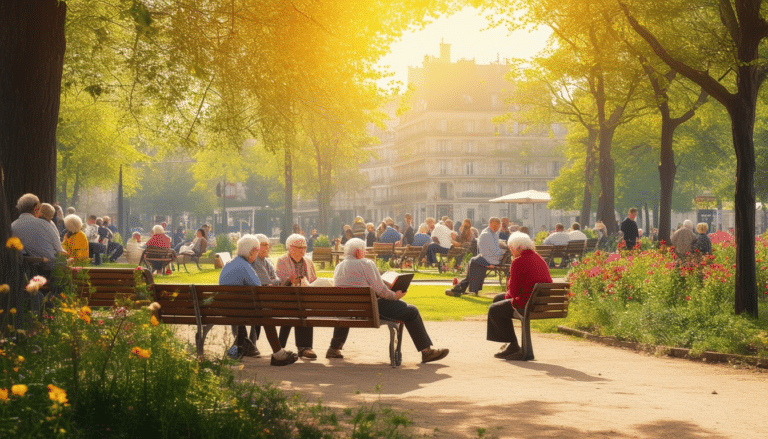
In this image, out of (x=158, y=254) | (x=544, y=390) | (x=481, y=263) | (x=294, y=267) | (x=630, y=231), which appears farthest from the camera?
(x=630, y=231)

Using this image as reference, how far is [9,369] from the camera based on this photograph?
19.0 ft

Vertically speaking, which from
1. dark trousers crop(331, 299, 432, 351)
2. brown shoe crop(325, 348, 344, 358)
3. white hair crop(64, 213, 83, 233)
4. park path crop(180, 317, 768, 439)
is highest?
white hair crop(64, 213, 83, 233)

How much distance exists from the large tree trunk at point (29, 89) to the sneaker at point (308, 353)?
12.6 ft

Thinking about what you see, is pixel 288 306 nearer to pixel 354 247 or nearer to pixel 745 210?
pixel 354 247

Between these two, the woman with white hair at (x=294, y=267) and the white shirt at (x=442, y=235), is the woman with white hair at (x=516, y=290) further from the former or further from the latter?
the white shirt at (x=442, y=235)

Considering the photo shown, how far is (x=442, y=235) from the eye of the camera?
29.8m

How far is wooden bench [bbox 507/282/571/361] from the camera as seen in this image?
11.3 m

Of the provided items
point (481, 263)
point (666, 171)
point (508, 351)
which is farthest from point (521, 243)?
point (666, 171)

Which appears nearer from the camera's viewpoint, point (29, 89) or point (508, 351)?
point (29, 89)

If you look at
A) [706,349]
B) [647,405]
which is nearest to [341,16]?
[706,349]

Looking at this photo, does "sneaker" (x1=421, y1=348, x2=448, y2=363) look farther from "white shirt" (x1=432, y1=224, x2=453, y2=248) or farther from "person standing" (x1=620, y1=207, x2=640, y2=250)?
"person standing" (x1=620, y1=207, x2=640, y2=250)

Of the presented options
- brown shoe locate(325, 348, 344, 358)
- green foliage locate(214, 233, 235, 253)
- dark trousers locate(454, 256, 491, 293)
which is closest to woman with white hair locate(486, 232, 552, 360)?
brown shoe locate(325, 348, 344, 358)

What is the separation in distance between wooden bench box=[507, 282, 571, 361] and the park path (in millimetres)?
306

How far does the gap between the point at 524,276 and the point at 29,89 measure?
6.09 meters
